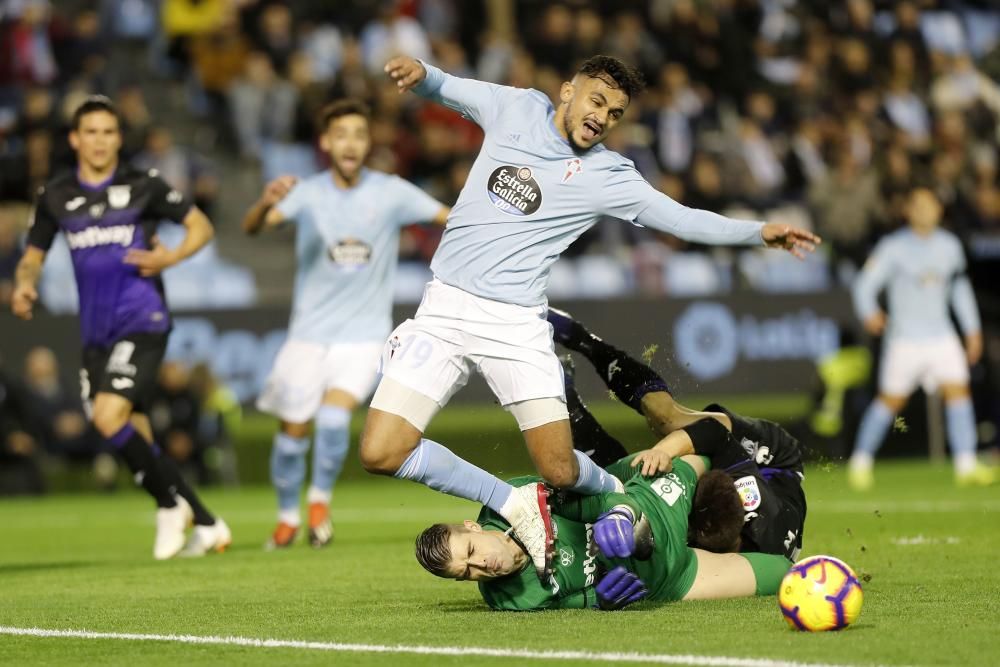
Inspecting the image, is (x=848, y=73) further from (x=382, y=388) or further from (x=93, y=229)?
(x=382, y=388)

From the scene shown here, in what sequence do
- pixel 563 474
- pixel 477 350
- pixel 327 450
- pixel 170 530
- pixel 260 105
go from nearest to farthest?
pixel 563 474, pixel 477 350, pixel 170 530, pixel 327 450, pixel 260 105

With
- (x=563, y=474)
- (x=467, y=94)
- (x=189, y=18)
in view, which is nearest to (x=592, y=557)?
(x=563, y=474)

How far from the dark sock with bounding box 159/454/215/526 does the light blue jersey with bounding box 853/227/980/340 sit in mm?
6908

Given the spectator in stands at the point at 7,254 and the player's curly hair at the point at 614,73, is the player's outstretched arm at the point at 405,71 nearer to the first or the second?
the player's curly hair at the point at 614,73

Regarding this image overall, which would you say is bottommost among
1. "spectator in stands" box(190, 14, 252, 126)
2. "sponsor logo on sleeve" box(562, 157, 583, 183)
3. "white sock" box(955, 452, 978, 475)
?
"white sock" box(955, 452, 978, 475)

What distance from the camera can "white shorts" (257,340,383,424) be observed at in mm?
11031

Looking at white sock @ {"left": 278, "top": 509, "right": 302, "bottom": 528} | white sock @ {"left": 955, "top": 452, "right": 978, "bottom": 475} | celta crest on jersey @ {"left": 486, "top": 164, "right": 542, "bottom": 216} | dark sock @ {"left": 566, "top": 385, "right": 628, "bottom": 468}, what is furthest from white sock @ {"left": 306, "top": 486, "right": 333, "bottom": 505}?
white sock @ {"left": 955, "top": 452, "right": 978, "bottom": 475}

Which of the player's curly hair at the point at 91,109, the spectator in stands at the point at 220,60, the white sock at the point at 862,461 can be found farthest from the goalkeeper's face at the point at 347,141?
the spectator in stands at the point at 220,60

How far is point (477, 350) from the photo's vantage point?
756 cm

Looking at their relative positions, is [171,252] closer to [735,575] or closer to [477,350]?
[477,350]

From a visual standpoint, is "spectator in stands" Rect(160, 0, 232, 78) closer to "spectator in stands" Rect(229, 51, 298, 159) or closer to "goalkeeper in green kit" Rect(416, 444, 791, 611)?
"spectator in stands" Rect(229, 51, 298, 159)

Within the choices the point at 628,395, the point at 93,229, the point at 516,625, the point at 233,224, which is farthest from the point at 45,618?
the point at 233,224

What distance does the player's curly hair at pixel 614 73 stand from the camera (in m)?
7.46

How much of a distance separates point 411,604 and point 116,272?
3.65 meters
